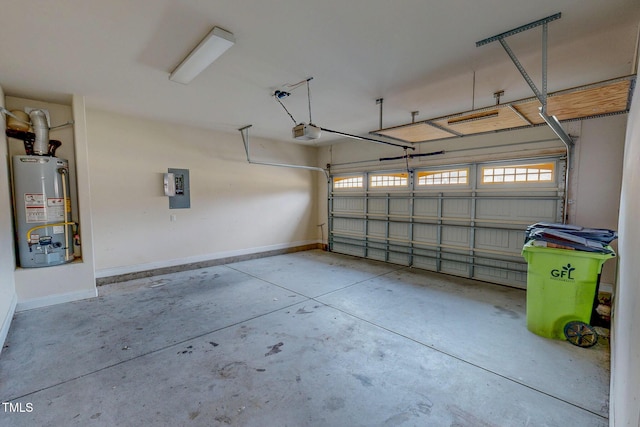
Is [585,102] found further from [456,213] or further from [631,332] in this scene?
[456,213]

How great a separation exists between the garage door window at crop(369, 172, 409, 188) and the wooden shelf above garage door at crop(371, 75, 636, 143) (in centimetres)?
165

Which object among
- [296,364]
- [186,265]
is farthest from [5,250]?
[296,364]

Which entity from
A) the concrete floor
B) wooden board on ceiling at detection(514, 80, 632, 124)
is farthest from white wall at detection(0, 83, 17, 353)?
wooden board on ceiling at detection(514, 80, 632, 124)

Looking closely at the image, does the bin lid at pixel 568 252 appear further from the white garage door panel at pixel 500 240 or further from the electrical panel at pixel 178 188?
the electrical panel at pixel 178 188

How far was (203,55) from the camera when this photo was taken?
2555 millimetres

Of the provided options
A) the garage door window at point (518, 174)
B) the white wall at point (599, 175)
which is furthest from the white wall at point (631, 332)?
the garage door window at point (518, 174)

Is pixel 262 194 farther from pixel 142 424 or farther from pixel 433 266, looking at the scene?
pixel 142 424

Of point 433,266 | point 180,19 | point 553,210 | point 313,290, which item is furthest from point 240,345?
point 553,210

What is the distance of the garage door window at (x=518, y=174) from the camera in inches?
166

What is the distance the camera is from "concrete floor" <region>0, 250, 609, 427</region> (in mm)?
1892

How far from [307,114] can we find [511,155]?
3.37 meters

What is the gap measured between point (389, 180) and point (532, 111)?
3.33m

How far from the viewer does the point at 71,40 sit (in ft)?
7.84

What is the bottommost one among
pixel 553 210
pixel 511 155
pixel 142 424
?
pixel 142 424
